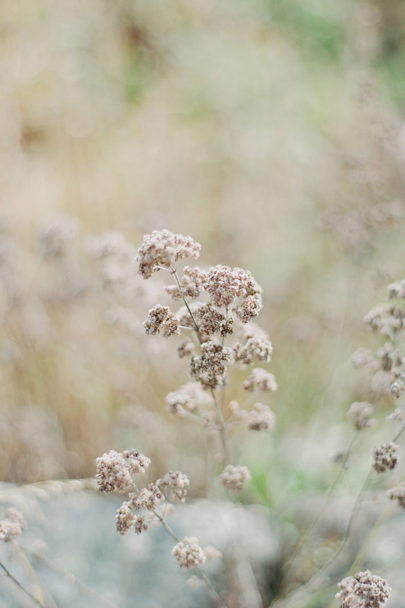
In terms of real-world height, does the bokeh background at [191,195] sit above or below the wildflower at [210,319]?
above

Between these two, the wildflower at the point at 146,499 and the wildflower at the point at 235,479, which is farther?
the wildflower at the point at 235,479

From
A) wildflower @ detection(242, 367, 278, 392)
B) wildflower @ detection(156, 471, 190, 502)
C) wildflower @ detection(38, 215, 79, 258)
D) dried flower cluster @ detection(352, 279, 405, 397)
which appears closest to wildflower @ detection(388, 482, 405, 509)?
dried flower cluster @ detection(352, 279, 405, 397)

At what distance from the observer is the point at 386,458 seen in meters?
0.89

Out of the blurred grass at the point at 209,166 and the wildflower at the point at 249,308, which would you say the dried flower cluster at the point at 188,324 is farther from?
the blurred grass at the point at 209,166

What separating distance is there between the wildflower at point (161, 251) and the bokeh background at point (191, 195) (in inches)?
27.5

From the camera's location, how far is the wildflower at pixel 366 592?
2.29ft

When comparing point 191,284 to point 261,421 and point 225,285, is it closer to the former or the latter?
point 225,285

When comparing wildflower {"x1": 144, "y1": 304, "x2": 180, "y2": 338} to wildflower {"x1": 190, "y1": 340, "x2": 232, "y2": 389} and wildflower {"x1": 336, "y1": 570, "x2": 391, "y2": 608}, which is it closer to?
wildflower {"x1": 190, "y1": 340, "x2": 232, "y2": 389}

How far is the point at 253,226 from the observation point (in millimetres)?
2842

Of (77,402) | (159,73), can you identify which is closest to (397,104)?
(159,73)

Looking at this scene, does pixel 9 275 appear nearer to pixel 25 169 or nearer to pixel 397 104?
pixel 25 169

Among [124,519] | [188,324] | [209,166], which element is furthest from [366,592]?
[209,166]

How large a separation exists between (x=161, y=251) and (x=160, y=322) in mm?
114

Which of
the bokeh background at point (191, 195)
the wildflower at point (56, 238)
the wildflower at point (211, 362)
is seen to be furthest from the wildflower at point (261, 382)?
the wildflower at point (56, 238)
